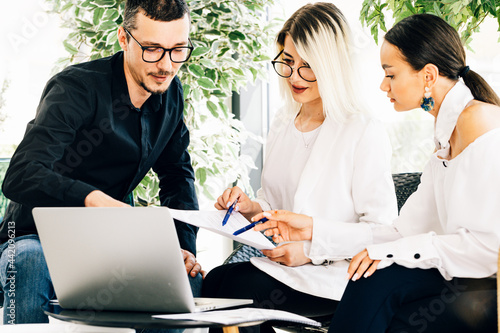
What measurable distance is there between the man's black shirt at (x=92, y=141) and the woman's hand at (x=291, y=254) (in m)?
0.45

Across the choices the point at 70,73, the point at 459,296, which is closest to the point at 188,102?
the point at 70,73

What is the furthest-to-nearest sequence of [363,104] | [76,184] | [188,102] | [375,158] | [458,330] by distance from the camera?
[188,102] → [363,104] → [375,158] → [76,184] → [458,330]

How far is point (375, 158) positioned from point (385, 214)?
0.17 m

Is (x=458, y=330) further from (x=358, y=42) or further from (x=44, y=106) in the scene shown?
(x=358, y=42)

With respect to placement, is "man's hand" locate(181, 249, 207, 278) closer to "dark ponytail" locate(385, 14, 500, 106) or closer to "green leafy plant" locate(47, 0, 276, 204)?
"green leafy plant" locate(47, 0, 276, 204)

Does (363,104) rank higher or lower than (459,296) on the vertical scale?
higher

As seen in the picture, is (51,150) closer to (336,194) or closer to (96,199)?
(96,199)

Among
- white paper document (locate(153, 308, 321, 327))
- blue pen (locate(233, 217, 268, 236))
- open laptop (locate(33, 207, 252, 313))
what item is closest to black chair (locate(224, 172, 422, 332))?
blue pen (locate(233, 217, 268, 236))

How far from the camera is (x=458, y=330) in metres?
1.15

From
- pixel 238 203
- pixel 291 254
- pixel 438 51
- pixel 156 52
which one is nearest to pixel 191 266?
pixel 238 203

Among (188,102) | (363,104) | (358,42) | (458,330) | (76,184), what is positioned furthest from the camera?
(358,42)

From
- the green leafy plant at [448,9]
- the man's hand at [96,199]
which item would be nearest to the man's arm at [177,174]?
the man's hand at [96,199]

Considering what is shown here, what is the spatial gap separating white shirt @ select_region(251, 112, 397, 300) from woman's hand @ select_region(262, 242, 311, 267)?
17mm

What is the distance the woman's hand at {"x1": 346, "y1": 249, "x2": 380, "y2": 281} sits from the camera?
1.21 m
